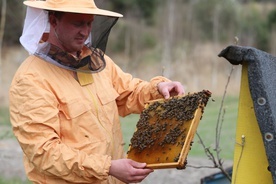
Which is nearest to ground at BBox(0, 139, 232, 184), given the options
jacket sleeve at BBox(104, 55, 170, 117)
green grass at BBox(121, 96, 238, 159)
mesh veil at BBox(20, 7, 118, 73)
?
green grass at BBox(121, 96, 238, 159)

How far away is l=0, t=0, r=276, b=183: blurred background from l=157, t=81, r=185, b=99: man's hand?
88.4 feet

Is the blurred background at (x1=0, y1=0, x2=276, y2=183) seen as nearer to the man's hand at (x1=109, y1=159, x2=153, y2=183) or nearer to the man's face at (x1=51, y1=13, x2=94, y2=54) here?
the man's face at (x1=51, y1=13, x2=94, y2=54)

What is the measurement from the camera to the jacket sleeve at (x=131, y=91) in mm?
3812

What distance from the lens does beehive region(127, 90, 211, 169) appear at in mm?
3133

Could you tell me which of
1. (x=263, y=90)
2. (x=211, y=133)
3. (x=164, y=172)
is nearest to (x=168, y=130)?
(x=263, y=90)

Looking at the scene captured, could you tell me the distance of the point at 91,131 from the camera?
3436 millimetres

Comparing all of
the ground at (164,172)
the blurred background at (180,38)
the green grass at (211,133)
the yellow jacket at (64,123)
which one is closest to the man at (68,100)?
the yellow jacket at (64,123)

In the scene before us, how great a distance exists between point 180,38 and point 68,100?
32628 millimetres

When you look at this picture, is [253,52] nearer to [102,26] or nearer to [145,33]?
[102,26]

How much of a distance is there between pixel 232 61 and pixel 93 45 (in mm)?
1342

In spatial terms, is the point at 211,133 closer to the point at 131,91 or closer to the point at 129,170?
the point at 131,91

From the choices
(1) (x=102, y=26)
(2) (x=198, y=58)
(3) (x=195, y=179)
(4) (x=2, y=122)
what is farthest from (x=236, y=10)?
(1) (x=102, y=26)

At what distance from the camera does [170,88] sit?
368 centimetres

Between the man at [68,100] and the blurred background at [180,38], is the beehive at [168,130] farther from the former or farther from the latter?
the blurred background at [180,38]
